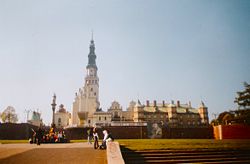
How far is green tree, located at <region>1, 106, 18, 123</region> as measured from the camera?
216 feet

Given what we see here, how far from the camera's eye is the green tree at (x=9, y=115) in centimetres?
6594

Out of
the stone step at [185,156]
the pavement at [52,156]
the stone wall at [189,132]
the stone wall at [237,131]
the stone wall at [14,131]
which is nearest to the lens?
the pavement at [52,156]

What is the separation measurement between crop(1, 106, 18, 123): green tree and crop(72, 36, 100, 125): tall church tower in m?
25.0

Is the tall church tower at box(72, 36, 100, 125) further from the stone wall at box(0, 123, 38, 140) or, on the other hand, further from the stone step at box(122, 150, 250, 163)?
the stone step at box(122, 150, 250, 163)

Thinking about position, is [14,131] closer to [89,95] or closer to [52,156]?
[52,156]

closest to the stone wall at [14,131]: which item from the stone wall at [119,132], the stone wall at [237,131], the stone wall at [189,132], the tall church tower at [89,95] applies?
the stone wall at [119,132]

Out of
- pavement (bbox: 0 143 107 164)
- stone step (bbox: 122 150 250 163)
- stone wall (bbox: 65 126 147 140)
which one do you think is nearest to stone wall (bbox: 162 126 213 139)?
stone wall (bbox: 65 126 147 140)

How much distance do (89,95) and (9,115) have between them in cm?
3510

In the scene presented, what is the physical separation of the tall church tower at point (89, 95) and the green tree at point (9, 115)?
2497 cm

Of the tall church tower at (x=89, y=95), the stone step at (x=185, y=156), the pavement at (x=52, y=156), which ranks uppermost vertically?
the tall church tower at (x=89, y=95)

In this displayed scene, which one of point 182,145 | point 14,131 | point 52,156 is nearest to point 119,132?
point 14,131

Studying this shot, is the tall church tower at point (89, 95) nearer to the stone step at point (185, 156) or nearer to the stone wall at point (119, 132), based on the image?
the stone wall at point (119, 132)

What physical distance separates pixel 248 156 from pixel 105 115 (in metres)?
71.5

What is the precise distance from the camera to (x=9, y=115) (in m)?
66.0
